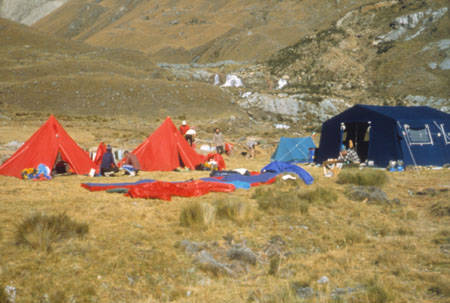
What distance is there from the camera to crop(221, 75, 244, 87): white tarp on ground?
5434 centimetres

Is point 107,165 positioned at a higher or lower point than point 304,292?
higher

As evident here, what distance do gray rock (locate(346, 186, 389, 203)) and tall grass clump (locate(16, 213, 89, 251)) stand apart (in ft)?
22.0

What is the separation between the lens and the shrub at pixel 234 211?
768 cm

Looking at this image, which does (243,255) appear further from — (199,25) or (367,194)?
(199,25)

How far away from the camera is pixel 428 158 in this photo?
16375mm

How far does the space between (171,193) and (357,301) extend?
19.7 feet

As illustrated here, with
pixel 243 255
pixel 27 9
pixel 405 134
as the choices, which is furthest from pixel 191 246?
pixel 27 9

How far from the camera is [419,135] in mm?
16328

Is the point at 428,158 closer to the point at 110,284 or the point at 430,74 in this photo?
the point at 110,284

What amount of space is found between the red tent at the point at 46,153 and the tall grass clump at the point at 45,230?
25.3 ft

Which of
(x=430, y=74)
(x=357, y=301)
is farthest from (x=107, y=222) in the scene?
(x=430, y=74)

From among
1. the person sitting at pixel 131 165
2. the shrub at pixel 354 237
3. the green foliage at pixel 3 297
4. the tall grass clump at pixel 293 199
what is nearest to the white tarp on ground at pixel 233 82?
the person sitting at pixel 131 165

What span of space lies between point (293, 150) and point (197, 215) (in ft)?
48.0

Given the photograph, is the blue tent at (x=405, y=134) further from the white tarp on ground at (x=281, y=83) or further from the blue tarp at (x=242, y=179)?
the white tarp on ground at (x=281, y=83)
